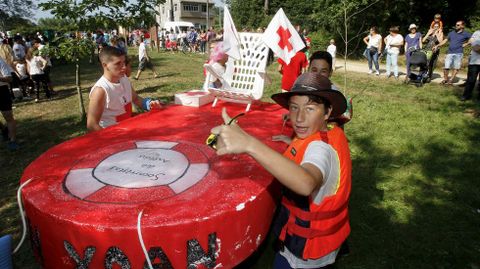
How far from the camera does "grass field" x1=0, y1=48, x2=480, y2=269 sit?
3318 millimetres

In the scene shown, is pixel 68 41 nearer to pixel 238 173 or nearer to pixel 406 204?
pixel 238 173

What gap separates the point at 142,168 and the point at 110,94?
158cm

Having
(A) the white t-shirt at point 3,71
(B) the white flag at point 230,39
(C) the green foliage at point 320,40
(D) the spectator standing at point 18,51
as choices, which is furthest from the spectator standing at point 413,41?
(D) the spectator standing at point 18,51

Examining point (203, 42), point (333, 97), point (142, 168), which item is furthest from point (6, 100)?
point (203, 42)

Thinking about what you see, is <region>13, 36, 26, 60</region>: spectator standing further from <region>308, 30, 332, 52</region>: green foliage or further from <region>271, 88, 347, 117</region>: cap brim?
<region>308, 30, 332, 52</region>: green foliage

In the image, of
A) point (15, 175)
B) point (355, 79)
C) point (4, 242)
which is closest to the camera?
point (4, 242)

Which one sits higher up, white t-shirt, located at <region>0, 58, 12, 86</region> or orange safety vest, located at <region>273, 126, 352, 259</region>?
white t-shirt, located at <region>0, 58, 12, 86</region>

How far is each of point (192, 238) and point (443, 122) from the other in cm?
735

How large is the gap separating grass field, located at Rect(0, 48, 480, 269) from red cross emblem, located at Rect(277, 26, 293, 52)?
2.20 m

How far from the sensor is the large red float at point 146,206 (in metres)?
1.87

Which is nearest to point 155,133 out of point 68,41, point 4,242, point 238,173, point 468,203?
point 238,173

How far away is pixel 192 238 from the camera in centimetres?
191

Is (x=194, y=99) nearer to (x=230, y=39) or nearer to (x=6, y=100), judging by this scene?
(x=230, y=39)

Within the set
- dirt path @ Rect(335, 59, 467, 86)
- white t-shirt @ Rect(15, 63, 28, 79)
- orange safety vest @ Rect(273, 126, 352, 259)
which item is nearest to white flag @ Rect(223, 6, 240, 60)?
orange safety vest @ Rect(273, 126, 352, 259)
